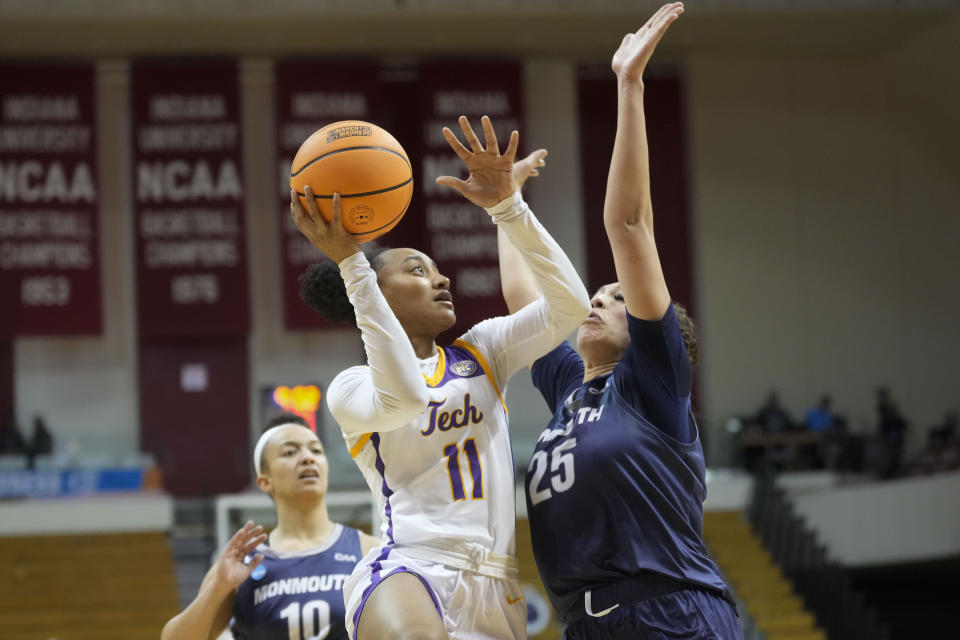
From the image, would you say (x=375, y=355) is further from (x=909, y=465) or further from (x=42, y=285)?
(x=909, y=465)

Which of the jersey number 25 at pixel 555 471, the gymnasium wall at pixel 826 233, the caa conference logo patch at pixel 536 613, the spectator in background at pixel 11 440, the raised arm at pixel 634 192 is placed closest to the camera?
the raised arm at pixel 634 192

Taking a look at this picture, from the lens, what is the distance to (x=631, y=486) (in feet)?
11.2

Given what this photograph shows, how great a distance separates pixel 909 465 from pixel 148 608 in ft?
35.1

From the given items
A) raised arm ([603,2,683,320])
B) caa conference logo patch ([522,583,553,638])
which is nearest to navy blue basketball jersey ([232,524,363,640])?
raised arm ([603,2,683,320])

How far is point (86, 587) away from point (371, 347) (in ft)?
36.6

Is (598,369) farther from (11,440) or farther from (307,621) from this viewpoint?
(11,440)

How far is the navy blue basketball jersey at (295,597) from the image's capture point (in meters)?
4.67

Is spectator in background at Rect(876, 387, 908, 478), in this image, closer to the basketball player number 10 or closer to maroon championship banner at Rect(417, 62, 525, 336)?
maroon championship banner at Rect(417, 62, 525, 336)

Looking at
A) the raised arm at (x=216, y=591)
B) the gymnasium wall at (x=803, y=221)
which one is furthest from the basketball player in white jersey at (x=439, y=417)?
the gymnasium wall at (x=803, y=221)

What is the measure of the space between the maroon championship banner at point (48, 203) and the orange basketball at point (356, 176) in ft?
43.3

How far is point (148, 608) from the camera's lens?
1282cm

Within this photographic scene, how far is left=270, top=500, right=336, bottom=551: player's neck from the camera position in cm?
504

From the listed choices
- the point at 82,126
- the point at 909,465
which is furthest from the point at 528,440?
the point at 82,126

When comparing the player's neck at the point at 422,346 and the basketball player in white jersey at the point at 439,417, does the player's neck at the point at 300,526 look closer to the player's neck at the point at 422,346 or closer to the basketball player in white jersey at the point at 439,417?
the basketball player in white jersey at the point at 439,417
